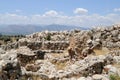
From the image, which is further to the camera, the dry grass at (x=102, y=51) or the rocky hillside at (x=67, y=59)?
the dry grass at (x=102, y=51)

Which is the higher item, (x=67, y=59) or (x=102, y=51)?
(x=102, y=51)

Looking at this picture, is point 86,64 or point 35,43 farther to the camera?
point 35,43

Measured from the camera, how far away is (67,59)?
3209cm

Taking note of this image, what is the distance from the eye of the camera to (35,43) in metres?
43.1

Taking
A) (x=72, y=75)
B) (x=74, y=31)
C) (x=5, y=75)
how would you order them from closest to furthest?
(x=5, y=75)
(x=72, y=75)
(x=74, y=31)

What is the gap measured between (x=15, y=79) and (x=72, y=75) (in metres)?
5.97

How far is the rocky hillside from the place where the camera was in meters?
18.9

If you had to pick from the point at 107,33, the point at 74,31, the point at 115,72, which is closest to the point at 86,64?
the point at 115,72

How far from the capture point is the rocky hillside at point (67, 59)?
62.1ft

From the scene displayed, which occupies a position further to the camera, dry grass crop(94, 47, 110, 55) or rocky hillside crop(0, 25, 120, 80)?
dry grass crop(94, 47, 110, 55)

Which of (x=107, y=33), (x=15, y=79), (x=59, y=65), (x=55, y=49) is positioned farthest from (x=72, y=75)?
(x=107, y=33)

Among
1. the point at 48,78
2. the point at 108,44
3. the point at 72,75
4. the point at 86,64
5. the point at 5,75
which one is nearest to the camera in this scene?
the point at 5,75

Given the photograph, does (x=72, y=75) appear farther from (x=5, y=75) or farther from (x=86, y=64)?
(x=5, y=75)

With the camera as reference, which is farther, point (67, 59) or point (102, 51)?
point (102, 51)
